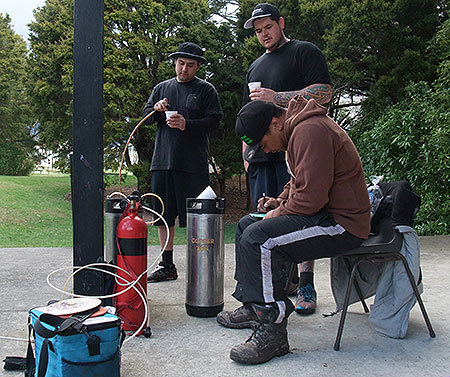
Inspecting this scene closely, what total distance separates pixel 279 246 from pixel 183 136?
1728mm

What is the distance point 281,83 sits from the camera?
11.0ft

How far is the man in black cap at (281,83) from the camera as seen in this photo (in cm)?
324

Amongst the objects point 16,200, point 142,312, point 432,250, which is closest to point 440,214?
point 432,250

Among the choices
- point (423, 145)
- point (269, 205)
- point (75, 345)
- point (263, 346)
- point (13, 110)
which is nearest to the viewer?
point (75, 345)

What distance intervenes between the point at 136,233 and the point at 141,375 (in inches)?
32.5

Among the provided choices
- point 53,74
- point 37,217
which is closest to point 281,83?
point 37,217

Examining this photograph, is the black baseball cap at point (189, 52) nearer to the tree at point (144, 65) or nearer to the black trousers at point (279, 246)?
the black trousers at point (279, 246)

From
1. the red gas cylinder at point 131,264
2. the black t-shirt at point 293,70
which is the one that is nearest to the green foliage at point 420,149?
the black t-shirt at point 293,70

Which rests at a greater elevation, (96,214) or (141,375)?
(96,214)

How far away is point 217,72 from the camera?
1369 centimetres

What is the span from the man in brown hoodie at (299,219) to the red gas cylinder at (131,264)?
67cm

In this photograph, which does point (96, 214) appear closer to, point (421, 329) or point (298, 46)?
point (298, 46)

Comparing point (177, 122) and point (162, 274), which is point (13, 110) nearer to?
point (162, 274)

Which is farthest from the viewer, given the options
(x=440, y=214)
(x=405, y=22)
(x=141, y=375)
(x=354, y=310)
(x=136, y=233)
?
(x=405, y=22)
